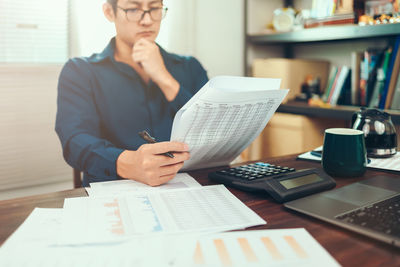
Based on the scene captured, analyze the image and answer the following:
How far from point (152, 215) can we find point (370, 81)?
6.20 feet

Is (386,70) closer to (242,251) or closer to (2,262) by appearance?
(242,251)

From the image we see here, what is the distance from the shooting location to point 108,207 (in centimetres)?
62

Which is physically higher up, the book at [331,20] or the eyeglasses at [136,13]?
the book at [331,20]

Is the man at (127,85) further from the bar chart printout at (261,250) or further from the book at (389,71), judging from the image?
the book at (389,71)

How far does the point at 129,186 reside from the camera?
76 cm

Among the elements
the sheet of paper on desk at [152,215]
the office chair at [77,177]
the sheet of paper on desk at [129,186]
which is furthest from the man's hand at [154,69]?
the sheet of paper on desk at [152,215]

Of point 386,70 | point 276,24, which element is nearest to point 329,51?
point 276,24

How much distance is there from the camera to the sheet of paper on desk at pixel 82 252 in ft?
1.47

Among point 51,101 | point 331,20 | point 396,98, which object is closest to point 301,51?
point 331,20

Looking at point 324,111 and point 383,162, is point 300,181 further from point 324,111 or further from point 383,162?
point 324,111

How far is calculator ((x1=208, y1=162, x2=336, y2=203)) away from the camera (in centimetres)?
67

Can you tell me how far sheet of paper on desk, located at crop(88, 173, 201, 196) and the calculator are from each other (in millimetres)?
60

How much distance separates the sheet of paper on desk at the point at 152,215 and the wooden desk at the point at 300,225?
0.03m

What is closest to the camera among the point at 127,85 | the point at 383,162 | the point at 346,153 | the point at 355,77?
the point at 346,153
